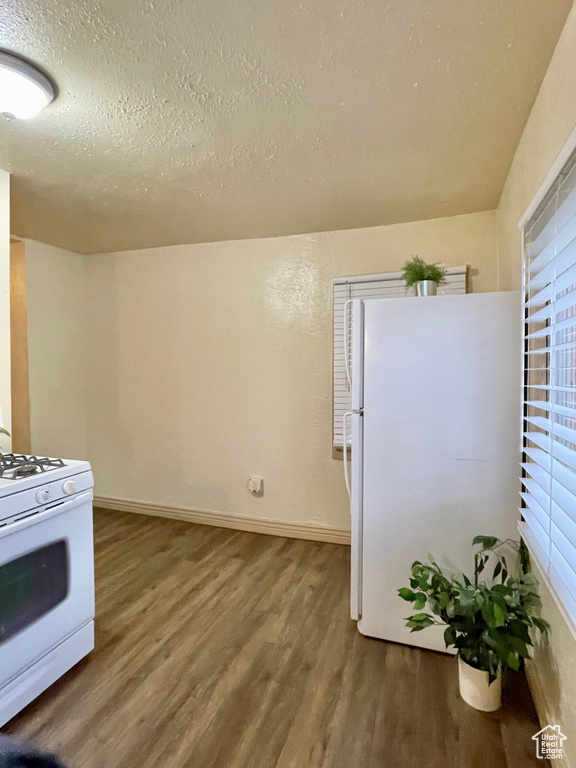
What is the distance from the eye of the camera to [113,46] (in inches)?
48.6

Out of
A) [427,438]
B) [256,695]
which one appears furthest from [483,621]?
[256,695]

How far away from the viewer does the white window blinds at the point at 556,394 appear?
3.56 ft

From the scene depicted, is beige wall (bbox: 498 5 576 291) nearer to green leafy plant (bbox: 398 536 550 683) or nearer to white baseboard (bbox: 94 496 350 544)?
green leafy plant (bbox: 398 536 550 683)

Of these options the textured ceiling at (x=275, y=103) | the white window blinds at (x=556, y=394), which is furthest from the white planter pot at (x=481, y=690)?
the textured ceiling at (x=275, y=103)

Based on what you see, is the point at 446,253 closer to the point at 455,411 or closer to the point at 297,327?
the point at 297,327

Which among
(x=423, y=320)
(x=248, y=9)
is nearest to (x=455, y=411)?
(x=423, y=320)

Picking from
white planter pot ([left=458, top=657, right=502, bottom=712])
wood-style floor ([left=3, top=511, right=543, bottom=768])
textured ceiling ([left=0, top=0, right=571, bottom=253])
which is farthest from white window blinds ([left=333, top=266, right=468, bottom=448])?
white planter pot ([left=458, top=657, right=502, bottom=712])

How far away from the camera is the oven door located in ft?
4.55

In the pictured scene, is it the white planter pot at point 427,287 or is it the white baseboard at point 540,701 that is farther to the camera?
the white planter pot at point 427,287

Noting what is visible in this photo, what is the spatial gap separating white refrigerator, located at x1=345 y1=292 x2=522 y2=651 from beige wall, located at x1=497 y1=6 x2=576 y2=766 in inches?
15.8

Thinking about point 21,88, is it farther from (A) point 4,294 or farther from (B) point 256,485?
(B) point 256,485

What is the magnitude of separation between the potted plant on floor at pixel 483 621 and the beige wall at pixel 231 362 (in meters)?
1.42

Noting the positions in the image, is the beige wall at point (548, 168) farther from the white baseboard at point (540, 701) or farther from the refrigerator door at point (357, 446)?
the refrigerator door at point (357, 446)

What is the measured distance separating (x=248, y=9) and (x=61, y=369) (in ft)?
10.2
